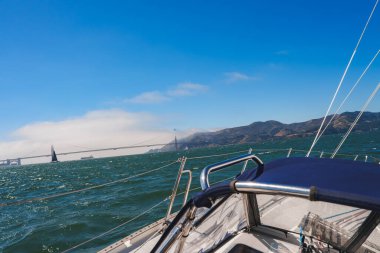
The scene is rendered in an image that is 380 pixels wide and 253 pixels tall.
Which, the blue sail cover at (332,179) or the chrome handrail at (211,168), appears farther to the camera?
the chrome handrail at (211,168)

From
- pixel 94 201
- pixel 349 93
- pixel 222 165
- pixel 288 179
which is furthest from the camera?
→ pixel 94 201

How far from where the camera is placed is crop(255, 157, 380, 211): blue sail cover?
1.23 m

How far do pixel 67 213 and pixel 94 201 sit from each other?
1837 mm

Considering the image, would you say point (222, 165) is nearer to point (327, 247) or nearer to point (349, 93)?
point (327, 247)

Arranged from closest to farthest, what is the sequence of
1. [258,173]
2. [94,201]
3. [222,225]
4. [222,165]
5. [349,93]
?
1. [258,173]
2. [222,165]
3. [222,225]
4. [349,93]
5. [94,201]

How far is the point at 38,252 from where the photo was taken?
7281 millimetres

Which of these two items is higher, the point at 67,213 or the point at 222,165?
the point at 222,165

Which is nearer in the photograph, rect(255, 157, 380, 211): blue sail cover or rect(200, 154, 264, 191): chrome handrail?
rect(255, 157, 380, 211): blue sail cover


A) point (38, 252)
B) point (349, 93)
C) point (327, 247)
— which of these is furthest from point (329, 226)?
point (38, 252)


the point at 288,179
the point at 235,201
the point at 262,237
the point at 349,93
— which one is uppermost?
the point at 349,93

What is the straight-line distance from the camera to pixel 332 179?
1.44 metres

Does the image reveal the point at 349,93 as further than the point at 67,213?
No

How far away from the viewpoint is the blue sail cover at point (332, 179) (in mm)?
1229

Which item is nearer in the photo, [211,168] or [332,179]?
[332,179]
